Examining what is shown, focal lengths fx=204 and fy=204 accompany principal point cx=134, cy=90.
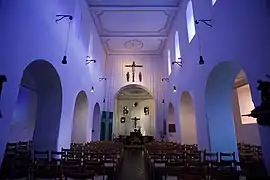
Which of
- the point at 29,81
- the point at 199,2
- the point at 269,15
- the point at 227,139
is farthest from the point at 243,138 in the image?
the point at 29,81

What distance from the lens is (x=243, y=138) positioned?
1279 centimetres

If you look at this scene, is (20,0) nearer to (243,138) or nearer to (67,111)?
(67,111)

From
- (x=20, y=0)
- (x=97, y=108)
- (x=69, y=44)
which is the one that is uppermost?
(x=69, y=44)

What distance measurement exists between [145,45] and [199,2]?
902cm

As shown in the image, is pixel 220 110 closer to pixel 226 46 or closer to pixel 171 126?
pixel 226 46

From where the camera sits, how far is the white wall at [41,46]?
14.6 feet

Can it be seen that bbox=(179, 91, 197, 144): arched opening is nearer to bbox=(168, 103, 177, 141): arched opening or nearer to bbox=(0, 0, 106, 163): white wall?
bbox=(168, 103, 177, 141): arched opening

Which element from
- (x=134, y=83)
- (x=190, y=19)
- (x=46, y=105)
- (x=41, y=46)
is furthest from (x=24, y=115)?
(x=190, y=19)

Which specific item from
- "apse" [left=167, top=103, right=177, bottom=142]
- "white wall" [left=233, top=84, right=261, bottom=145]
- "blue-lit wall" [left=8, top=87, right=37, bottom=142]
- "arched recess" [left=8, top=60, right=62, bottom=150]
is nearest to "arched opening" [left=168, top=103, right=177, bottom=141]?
"apse" [left=167, top=103, right=177, bottom=142]

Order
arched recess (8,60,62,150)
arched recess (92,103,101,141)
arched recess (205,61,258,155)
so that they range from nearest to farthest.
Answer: arched recess (8,60,62,150)
arched recess (205,61,258,155)
arched recess (92,103,101,141)

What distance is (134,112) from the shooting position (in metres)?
25.9

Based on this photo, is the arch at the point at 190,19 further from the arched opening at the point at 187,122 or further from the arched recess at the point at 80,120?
the arched recess at the point at 80,120

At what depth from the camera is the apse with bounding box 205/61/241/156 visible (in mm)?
7453

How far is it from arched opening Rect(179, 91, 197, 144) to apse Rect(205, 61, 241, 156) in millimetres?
3597
